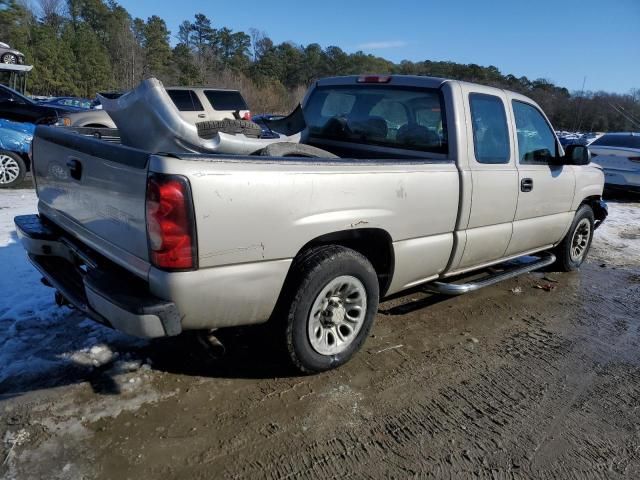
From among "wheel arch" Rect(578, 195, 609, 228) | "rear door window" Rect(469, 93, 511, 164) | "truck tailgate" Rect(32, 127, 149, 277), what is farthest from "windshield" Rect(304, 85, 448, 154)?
"wheel arch" Rect(578, 195, 609, 228)

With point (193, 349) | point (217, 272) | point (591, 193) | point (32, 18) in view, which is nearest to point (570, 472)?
point (217, 272)

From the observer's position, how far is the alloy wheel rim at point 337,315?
3066 mm

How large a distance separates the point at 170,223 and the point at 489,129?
115 inches

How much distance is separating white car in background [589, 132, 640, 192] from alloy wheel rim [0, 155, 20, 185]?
1171cm

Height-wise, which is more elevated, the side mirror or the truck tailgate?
the side mirror

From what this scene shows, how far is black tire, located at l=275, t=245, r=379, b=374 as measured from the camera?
2.87m

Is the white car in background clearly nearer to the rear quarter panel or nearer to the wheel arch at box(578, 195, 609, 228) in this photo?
the wheel arch at box(578, 195, 609, 228)

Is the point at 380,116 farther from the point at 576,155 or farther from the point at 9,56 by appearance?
the point at 9,56

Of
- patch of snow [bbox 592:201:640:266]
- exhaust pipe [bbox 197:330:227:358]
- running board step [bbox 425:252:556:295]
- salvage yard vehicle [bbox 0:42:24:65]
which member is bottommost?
patch of snow [bbox 592:201:640:266]

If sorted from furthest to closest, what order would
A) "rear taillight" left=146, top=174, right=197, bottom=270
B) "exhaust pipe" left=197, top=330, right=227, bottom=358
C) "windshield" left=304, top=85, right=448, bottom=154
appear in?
1. "windshield" left=304, top=85, right=448, bottom=154
2. "exhaust pipe" left=197, top=330, right=227, bottom=358
3. "rear taillight" left=146, top=174, right=197, bottom=270

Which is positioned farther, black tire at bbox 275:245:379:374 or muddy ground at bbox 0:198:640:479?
black tire at bbox 275:245:379:374

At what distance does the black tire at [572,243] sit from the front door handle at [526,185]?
137cm

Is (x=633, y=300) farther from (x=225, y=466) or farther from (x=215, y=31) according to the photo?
(x=215, y=31)

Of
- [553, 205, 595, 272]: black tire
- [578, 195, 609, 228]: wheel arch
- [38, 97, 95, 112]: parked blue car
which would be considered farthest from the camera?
[38, 97, 95, 112]: parked blue car
